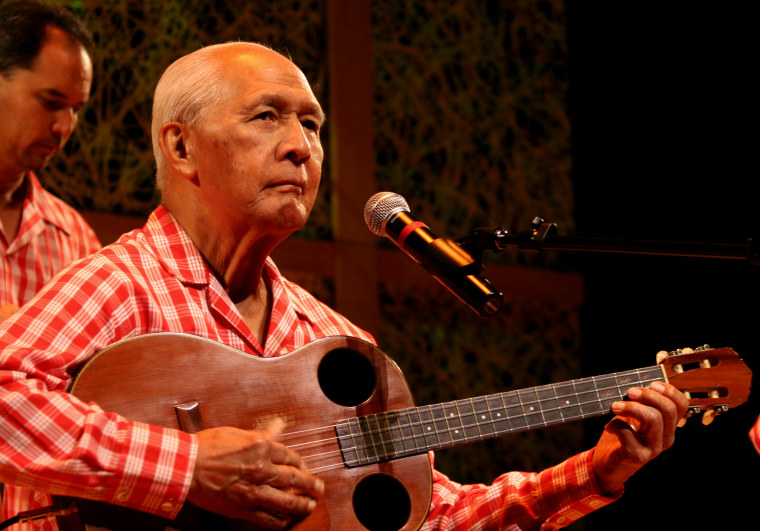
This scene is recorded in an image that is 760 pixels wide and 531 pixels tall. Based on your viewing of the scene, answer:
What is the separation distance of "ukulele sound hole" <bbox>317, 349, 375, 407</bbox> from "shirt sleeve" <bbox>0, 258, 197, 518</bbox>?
1.39ft

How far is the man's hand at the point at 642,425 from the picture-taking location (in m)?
2.13

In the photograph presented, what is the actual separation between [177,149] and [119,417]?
2.51 feet

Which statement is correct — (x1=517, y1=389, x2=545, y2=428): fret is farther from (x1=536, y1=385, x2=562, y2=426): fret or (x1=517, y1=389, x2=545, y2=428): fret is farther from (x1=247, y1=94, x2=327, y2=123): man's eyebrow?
(x1=247, y1=94, x2=327, y2=123): man's eyebrow

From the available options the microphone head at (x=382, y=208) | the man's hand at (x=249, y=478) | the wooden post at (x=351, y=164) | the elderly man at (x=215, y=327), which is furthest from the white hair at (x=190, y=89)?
the wooden post at (x=351, y=164)

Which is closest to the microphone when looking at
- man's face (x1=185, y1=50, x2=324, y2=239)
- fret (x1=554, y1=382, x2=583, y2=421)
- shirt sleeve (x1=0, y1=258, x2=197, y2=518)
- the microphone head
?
the microphone head

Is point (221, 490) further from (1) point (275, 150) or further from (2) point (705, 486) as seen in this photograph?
(2) point (705, 486)

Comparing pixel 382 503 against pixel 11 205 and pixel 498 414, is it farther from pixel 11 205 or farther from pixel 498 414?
pixel 11 205

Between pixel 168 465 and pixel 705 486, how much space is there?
2.90 meters

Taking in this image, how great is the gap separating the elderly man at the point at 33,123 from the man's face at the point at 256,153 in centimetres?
108

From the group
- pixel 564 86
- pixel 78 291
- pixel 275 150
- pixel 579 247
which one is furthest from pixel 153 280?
pixel 564 86

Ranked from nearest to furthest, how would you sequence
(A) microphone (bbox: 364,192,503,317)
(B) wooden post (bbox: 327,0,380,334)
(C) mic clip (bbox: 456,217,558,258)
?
(A) microphone (bbox: 364,192,503,317)
(C) mic clip (bbox: 456,217,558,258)
(B) wooden post (bbox: 327,0,380,334)

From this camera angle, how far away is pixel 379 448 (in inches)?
80.7

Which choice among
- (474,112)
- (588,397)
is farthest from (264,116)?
(474,112)

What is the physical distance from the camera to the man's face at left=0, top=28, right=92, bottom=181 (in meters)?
3.06
